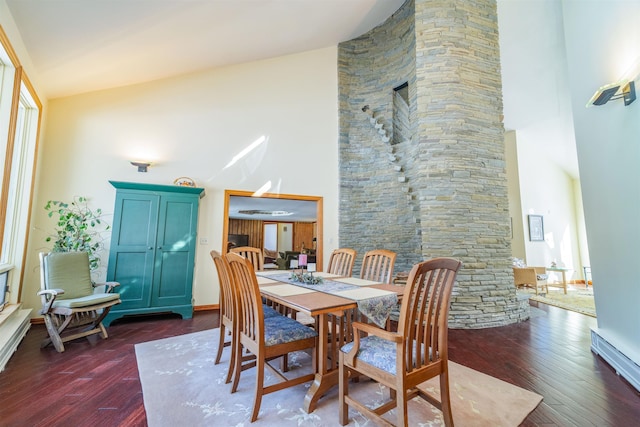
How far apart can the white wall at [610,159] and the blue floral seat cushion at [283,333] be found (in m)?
2.49

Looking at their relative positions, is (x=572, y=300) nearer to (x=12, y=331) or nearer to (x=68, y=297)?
(x=68, y=297)

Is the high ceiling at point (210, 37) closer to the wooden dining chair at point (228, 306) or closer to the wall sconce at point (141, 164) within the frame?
the wall sconce at point (141, 164)

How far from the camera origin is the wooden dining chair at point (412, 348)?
4.51 ft

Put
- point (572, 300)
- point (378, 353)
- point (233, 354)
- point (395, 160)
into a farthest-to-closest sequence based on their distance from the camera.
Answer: point (572, 300), point (395, 160), point (233, 354), point (378, 353)

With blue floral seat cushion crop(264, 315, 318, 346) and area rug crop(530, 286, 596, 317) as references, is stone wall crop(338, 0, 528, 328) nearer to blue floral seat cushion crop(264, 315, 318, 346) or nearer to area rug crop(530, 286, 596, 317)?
area rug crop(530, 286, 596, 317)


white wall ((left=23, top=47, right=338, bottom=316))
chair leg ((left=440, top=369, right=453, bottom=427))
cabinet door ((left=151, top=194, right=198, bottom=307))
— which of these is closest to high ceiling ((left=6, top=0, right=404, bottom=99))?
white wall ((left=23, top=47, right=338, bottom=316))

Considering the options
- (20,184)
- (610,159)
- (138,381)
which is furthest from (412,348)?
(20,184)

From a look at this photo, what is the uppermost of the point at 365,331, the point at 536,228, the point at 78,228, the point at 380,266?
the point at 536,228

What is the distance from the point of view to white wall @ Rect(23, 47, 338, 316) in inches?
152

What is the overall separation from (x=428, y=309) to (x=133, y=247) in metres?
3.72

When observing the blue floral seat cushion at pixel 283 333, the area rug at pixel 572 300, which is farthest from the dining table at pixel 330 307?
the area rug at pixel 572 300

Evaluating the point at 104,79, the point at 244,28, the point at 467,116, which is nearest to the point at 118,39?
the point at 104,79

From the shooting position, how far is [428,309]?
4.95ft

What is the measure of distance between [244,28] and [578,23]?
3941mm
